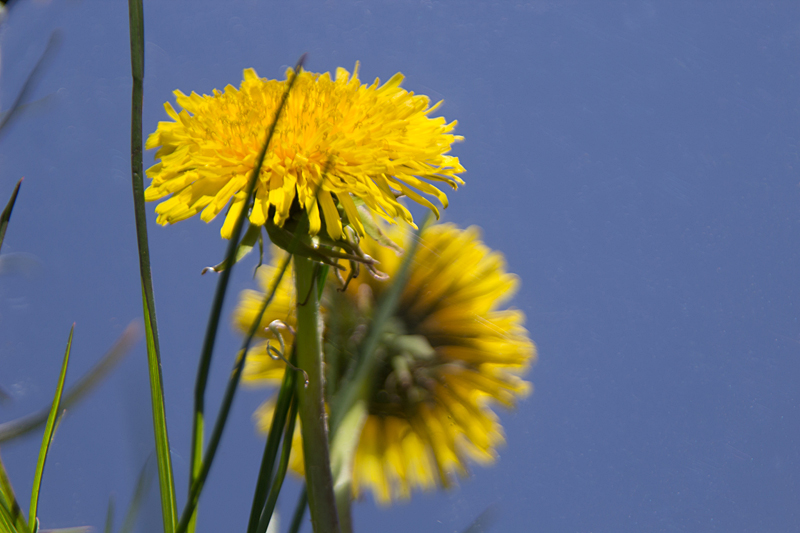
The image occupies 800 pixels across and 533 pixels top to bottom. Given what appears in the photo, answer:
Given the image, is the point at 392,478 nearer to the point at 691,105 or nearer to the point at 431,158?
the point at 431,158

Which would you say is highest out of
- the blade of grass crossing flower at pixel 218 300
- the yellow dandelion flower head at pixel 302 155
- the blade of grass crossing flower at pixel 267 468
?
the yellow dandelion flower head at pixel 302 155

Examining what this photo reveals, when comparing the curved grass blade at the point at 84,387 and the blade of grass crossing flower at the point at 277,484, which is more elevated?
the curved grass blade at the point at 84,387

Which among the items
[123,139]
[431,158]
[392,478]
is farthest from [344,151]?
[123,139]

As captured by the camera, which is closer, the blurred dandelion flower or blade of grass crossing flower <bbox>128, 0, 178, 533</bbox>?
blade of grass crossing flower <bbox>128, 0, 178, 533</bbox>

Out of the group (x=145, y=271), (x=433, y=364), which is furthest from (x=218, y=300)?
(x=433, y=364)

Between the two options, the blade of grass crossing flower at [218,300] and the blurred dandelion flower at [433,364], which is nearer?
the blade of grass crossing flower at [218,300]
